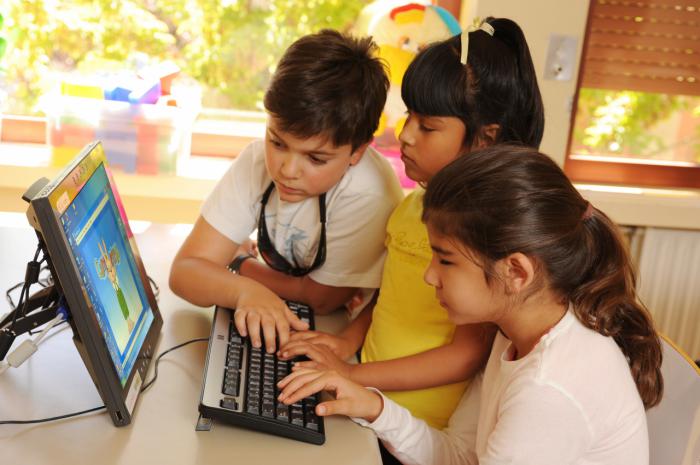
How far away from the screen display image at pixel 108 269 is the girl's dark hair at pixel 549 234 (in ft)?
1.35

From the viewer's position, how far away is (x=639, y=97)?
241 centimetres

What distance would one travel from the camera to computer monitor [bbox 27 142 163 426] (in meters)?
0.84

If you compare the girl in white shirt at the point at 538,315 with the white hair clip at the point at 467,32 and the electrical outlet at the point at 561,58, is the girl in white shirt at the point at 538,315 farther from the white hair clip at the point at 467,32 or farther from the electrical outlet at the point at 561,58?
the electrical outlet at the point at 561,58

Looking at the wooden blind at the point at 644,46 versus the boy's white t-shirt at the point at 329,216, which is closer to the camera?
the boy's white t-shirt at the point at 329,216

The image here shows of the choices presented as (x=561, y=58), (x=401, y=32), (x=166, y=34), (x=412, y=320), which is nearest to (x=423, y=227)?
(x=412, y=320)

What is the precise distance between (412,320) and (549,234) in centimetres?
35

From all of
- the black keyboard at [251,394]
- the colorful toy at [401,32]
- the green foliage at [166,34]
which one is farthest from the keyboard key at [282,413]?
the green foliage at [166,34]

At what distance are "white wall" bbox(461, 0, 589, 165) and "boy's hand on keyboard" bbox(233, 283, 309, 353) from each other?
1195mm

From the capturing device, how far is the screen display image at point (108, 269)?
903mm

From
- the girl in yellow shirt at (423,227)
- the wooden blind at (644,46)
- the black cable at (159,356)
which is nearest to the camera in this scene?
the black cable at (159,356)

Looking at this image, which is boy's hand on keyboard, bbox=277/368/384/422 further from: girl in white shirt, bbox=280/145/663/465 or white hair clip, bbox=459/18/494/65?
white hair clip, bbox=459/18/494/65

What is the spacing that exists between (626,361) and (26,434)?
74cm

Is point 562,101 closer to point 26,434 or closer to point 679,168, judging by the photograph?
point 679,168

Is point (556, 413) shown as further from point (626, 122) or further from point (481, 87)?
point (626, 122)
